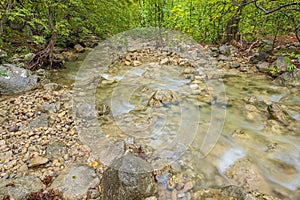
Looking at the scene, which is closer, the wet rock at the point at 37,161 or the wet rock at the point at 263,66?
the wet rock at the point at 37,161

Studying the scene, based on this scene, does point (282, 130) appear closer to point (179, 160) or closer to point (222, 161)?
point (222, 161)

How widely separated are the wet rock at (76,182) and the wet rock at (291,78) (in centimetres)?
503

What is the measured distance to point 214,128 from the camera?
12.0 ft

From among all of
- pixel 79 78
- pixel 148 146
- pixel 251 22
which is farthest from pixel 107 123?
pixel 251 22

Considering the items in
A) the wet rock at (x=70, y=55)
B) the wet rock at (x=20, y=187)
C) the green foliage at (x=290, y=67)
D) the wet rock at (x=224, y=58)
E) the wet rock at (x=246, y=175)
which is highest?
the wet rock at (x=70, y=55)

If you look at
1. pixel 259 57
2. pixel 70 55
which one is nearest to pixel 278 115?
pixel 259 57

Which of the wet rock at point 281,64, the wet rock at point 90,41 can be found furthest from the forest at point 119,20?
the wet rock at point 281,64

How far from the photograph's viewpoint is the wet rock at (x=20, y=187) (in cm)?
212

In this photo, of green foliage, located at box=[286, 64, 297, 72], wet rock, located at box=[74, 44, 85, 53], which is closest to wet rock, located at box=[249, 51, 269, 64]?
green foliage, located at box=[286, 64, 297, 72]

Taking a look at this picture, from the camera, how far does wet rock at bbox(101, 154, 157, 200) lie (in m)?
2.04

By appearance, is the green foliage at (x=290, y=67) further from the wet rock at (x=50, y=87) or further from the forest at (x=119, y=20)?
the wet rock at (x=50, y=87)

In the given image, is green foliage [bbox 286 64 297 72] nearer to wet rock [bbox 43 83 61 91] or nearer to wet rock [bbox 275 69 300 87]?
wet rock [bbox 275 69 300 87]

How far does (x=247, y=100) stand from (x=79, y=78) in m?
4.47

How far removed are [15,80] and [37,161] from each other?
106 inches
